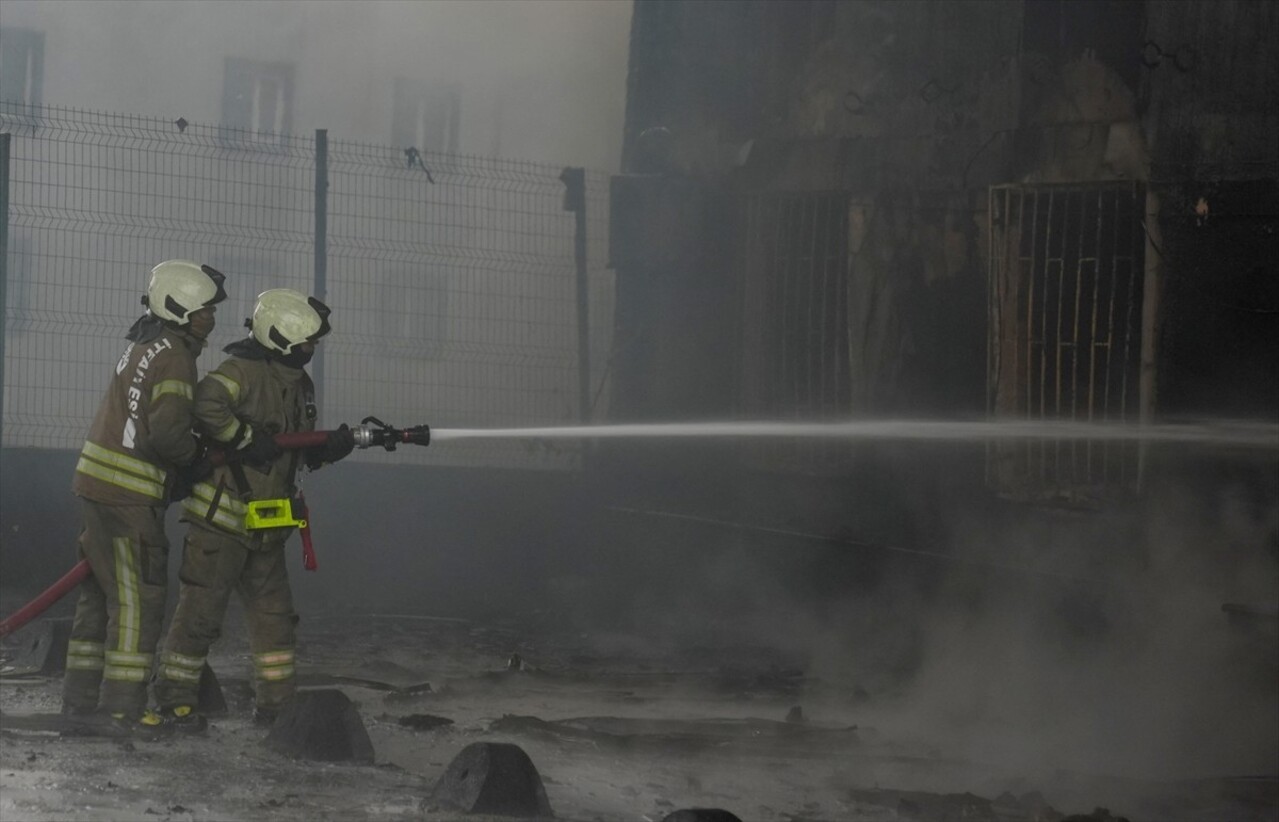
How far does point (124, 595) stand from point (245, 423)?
763 mm

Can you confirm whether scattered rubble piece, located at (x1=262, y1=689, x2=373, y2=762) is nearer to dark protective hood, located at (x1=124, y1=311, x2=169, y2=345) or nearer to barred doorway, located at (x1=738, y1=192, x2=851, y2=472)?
dark protective hood, located at (x1=124, y1=311, x2=169, y2=345)

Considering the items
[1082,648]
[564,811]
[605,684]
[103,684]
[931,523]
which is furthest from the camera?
[931,523]

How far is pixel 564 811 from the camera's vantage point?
492cm

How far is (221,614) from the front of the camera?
19.2 feet

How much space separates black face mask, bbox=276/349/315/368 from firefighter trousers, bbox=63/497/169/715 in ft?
2.37

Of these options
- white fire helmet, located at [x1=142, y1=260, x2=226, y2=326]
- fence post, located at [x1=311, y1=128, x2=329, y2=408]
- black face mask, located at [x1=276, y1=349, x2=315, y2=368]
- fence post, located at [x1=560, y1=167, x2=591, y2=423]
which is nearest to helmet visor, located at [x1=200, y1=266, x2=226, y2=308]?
white fire helmet, located at [x1=142, y1=260, x2=226, y2=326]

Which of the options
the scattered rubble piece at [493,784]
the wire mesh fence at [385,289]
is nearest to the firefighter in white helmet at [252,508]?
the scattered rubble piece at [493,784]

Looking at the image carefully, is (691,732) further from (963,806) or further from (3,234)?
(3,234)

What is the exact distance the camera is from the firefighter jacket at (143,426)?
562 cm

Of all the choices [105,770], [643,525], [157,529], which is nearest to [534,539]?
[643,525]

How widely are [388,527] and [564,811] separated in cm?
555

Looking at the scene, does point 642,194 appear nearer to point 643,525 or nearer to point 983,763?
point 643,525

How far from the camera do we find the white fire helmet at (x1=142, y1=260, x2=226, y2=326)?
573 cm

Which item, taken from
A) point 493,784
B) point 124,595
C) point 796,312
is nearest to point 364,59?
point 796,312
